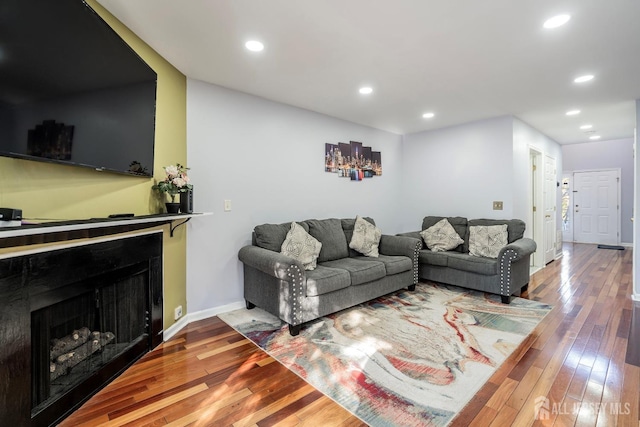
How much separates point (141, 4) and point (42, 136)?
1.10m

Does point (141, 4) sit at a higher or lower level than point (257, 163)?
higher

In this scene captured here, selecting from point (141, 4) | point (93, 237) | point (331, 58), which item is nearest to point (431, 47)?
point (331, 58)

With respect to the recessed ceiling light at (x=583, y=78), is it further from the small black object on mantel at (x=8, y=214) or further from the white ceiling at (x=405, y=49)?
the small black object on mantel at (x=8, y=214)

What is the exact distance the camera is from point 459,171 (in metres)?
4.82

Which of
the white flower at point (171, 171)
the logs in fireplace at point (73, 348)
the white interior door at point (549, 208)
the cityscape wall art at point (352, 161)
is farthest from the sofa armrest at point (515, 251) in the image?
the logs in fireplace at point (73, 348)

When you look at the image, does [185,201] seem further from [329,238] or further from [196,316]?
[329,238]

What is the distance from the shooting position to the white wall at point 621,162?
23.5 ft

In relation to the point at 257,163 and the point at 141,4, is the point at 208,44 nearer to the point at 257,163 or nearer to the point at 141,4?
the point at 141,4

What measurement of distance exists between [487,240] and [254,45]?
356 centimetres

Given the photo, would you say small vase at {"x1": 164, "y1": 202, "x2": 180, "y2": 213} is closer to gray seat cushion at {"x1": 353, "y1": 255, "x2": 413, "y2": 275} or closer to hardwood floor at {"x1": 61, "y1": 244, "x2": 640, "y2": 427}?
hardwood floor at {"x1": 61, "y1": 244, "x2": 640, "y2": 427}

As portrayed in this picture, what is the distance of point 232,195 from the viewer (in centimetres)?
332

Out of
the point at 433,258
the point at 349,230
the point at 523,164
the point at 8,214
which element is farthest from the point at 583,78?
the point at 8,214

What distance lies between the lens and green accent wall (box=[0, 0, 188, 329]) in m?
1.52

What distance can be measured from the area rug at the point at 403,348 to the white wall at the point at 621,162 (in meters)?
6.32
